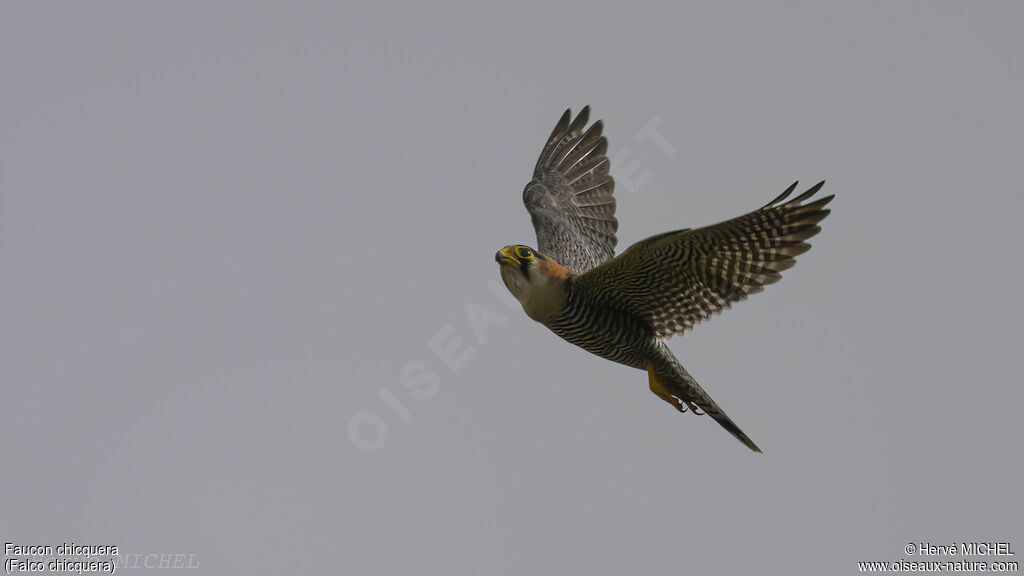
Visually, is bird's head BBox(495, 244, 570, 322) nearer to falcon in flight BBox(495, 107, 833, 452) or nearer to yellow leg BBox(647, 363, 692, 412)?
falcon in flight BBox(495, 107, 833, 452)

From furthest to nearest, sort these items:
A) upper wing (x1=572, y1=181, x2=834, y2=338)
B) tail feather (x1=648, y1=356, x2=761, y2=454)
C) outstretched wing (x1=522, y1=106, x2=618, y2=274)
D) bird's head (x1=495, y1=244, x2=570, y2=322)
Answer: outstretched wing (x1=522, y1=106, x2=618, y2=274), tail feather (x1=648, y1=356, x2=761, y2=454), bird's head (x1=495, y1=244, x2=570, y2=322), upper wing (x1=572, y1=181, x2=834, y2=338)

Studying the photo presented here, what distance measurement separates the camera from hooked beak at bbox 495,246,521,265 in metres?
13.9

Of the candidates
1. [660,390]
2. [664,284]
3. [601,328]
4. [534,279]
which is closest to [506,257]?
[534,279]

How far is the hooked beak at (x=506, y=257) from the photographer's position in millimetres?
13922

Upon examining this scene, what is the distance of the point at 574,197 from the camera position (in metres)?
18.4

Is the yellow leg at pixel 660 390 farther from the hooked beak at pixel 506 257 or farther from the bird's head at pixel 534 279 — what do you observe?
the hooked beak at pixel 506 257

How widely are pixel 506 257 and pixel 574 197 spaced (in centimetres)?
466

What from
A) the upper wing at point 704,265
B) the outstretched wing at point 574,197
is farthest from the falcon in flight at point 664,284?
the outstretched wing at point 574,197

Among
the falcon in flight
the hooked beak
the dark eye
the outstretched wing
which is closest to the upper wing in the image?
the falcon in flight

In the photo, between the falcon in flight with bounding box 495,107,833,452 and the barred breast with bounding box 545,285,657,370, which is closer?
the falcon in flight with bounding box 495,107,833,452

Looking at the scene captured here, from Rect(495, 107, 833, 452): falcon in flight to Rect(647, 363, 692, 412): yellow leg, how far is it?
12 mm

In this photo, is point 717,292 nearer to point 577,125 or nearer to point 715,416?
point 715,416

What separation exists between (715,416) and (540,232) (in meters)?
3.84

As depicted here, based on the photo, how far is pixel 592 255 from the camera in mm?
17359
